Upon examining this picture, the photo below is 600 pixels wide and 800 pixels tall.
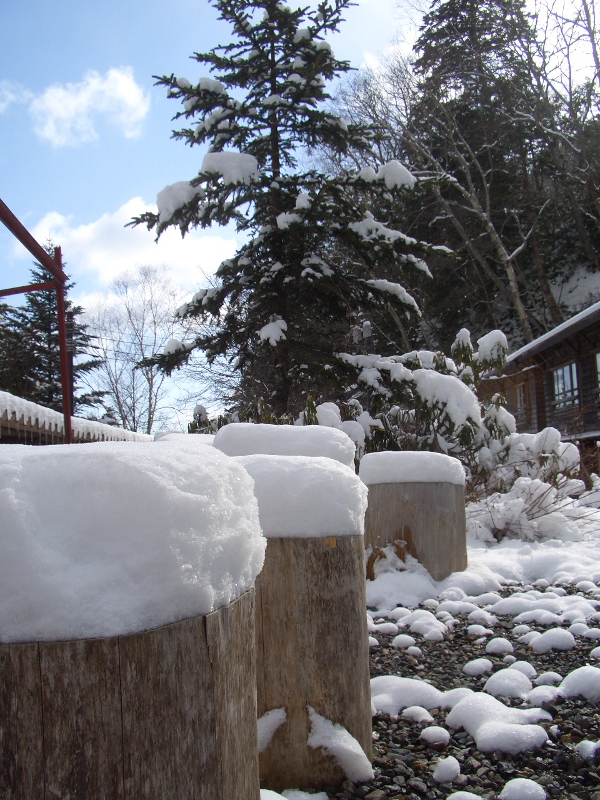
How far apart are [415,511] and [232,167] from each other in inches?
300

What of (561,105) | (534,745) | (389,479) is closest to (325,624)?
(534,745)

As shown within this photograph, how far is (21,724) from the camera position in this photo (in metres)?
0.89

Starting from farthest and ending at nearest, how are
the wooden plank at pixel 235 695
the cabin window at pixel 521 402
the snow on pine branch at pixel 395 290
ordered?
the cabin window at pixel 521 402
the snow on pine branch at pixel 395 290
the wooden plank at pixel 235 695

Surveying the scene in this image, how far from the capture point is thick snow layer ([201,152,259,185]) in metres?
10.1

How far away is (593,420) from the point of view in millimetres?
17531

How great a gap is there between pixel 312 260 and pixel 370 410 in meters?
2.81

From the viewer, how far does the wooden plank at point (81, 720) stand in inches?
35.1

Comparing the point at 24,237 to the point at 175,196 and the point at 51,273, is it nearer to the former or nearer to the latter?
the point at 51,273

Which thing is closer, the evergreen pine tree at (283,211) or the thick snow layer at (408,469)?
the thick snow layer at (408,469)

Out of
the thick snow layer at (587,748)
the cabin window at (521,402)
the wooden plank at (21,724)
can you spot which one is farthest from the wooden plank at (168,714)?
the cabin window at (521,402)

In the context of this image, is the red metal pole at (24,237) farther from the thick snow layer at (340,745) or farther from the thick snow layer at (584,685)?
the thick snow layer at (584,685)

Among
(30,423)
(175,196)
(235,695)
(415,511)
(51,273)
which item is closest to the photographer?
(235,695)

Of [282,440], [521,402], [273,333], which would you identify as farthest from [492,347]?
[521,402]

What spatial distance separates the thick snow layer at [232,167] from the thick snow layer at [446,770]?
9.47 metres
